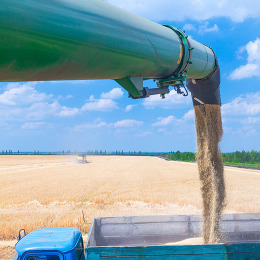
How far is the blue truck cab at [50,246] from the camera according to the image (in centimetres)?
423

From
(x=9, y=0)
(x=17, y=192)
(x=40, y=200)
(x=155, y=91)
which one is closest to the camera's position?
(x=9, y=0)

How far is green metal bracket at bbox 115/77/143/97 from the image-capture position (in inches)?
169

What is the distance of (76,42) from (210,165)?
5.03 m

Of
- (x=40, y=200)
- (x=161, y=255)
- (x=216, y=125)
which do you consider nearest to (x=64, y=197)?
(x=40, y=200)

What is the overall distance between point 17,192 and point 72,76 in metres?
17.6

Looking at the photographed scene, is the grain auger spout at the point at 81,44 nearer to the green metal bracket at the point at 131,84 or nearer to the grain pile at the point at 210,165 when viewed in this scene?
the green metal bracket at the point at 131,84

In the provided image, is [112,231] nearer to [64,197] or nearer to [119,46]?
[119,46]

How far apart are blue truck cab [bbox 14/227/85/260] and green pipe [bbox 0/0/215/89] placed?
2.63 m

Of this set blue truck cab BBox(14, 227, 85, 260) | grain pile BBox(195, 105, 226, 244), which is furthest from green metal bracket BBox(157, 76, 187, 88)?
blue truck cab BBox(14, 227, 85, 260)

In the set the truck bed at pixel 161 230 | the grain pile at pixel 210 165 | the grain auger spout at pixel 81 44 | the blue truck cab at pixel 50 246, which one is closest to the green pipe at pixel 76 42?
the grain auger spout at pixel 81 44

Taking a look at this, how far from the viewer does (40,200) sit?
15.8 metres

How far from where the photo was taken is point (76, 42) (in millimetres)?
2963

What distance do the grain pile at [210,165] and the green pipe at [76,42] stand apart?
10.3ft

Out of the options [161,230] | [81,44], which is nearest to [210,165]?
[161,230]
